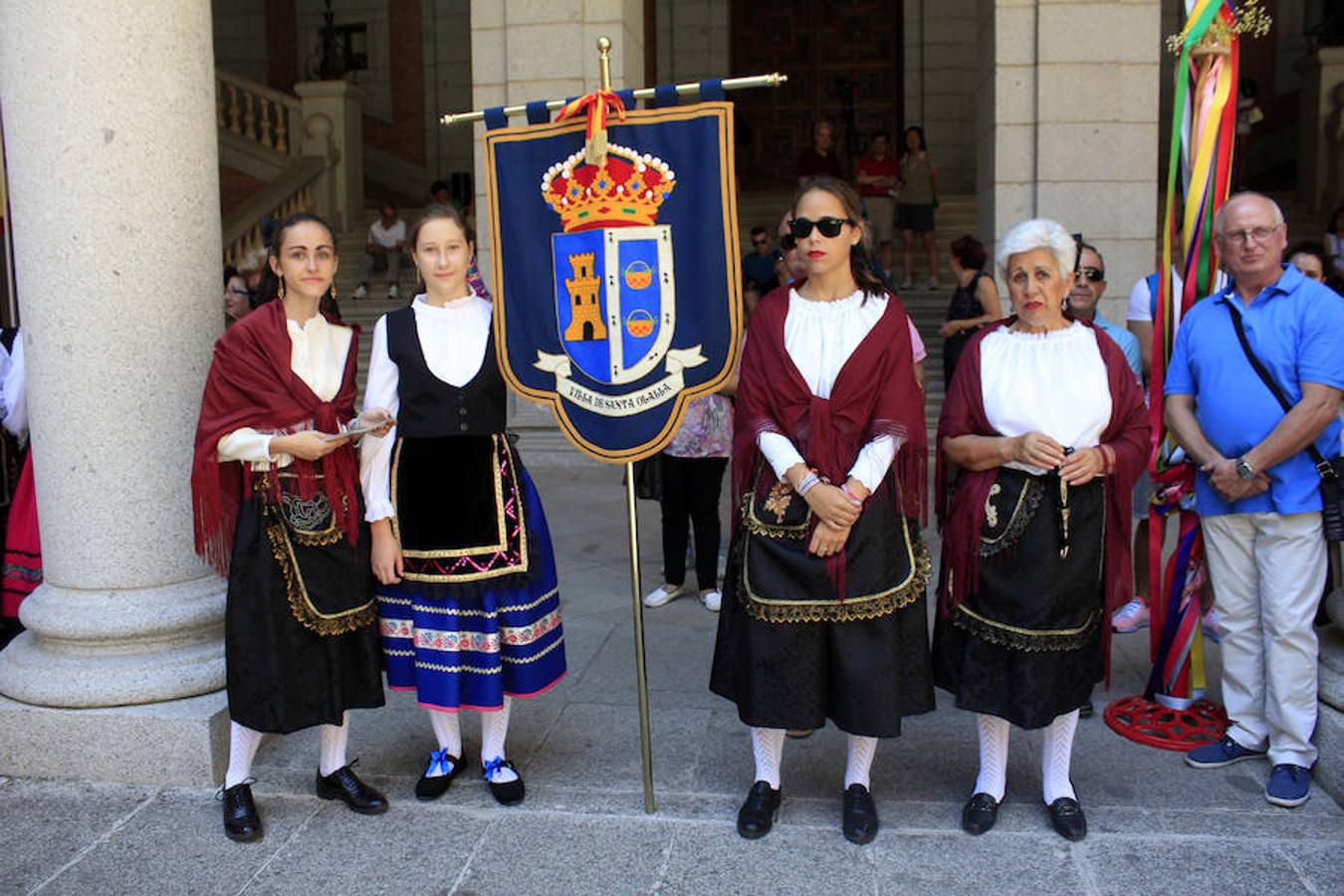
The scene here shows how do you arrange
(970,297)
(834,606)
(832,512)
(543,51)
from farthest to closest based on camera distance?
(543,51) < (970,297) < (834,606) < (832,512)

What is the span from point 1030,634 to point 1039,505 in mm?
371

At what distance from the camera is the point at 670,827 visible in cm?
354

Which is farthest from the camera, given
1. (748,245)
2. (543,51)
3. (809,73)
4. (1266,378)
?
(809,73)

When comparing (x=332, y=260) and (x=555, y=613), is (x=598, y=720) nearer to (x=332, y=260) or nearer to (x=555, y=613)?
(x=555, y=613)

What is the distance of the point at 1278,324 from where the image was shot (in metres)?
3.67

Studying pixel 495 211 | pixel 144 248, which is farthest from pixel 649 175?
pixel 144 248

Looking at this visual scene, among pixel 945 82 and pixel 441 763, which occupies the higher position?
pixel 945 82

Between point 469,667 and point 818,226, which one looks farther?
point 469,667

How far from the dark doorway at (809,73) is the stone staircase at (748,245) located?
1314mm

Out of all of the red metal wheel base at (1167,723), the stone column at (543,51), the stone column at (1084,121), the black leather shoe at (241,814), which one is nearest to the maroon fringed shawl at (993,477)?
the red metal wheel base at (1167,723)

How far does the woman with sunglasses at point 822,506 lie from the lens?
3.32 m

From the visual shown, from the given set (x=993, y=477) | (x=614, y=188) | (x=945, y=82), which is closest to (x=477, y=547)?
(x=614, y=188)

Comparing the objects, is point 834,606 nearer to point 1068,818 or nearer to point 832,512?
point 832,512

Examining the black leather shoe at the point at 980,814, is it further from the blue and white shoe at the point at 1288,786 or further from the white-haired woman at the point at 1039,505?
the blue and white shoe at the point at 1288,786
